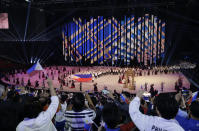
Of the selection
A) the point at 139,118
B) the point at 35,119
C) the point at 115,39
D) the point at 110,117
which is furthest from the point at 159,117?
the point at 115,39

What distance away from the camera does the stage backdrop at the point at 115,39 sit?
15961 mm

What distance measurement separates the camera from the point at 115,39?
1728 cm

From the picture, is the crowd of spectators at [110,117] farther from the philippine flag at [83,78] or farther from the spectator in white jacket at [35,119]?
the philippine flag at [83,78]

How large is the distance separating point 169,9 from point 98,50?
7039 mm

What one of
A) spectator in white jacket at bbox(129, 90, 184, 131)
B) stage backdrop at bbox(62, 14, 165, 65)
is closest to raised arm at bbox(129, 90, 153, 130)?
spectator in white jacket at bbox(129, 90, 184, 131)

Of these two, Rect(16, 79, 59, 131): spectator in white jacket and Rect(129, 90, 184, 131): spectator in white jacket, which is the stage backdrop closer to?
Rect(129, 90, 184, 131): spectator in white jacket

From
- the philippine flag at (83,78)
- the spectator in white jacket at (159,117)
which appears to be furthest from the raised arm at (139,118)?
the philippine flag at (83,78)

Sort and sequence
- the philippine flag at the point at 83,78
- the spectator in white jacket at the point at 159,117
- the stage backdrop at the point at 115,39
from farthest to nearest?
the stage backdrop at the point at 115,39 → the philippine flag at the point at 83,78 → the spectator in white jacket at the point at 159,117

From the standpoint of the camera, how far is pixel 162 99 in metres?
1.55

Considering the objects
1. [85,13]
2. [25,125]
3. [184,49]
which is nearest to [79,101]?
[25,125]

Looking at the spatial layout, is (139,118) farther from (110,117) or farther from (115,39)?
(115,39)

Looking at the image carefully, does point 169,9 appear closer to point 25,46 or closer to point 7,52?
point 25,46

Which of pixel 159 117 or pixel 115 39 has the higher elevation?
pixel 115 39

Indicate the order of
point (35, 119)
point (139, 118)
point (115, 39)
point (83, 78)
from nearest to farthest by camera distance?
point (139, 118) < point (35, 119) < point (83, 78) < point (115, 39)
